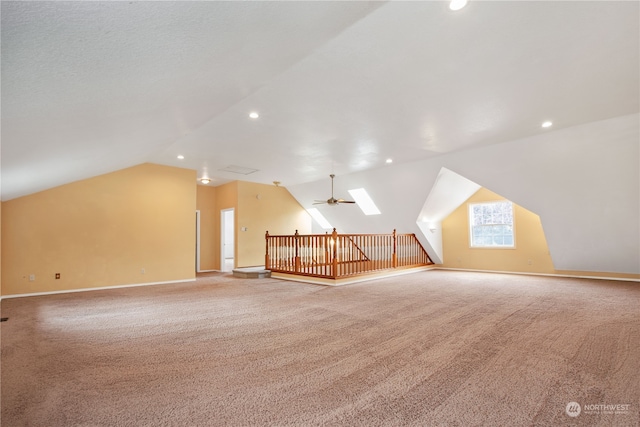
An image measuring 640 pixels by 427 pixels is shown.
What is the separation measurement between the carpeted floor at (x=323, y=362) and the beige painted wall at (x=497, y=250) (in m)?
3.09

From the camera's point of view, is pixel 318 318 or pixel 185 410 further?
pixel 318 318

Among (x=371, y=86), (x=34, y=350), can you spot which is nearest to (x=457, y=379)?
(x=371, y=86)

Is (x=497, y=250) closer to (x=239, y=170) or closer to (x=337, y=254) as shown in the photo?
(x=337, y=254)

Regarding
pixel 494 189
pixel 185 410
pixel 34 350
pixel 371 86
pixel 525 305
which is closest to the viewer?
pixel 185 410

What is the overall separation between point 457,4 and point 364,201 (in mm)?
7343

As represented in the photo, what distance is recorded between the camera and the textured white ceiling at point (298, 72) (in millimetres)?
1438

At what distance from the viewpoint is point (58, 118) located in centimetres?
222

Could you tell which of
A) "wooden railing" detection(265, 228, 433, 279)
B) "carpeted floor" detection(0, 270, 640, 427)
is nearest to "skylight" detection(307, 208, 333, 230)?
"wooden railing" detection(265, 228, 433, 279)

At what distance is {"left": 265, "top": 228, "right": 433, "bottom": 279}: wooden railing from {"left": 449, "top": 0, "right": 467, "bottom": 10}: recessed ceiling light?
16.8 ft

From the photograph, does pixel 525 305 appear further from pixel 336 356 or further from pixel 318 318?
pixel 336 356

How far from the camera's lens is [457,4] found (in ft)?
7.16

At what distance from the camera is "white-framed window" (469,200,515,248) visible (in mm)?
8359

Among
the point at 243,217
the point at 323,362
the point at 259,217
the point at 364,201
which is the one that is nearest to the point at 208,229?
the point at 243,217

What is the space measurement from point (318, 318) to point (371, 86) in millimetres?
2965
